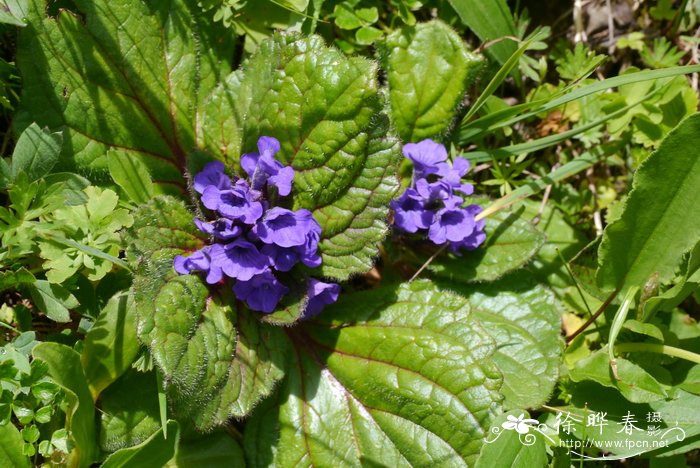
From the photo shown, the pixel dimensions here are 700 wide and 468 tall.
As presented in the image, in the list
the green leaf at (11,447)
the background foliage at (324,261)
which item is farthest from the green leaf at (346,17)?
the green leaf at (11,447)

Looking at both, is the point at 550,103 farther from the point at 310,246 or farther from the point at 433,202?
the point at 310,246

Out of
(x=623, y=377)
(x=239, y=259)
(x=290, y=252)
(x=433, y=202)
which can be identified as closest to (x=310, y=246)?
(x=290, y=252)

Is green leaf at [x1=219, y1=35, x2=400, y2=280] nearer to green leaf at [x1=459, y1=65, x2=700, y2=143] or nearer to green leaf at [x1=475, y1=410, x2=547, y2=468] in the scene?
green leaf at [x1=475, y1=410, x2=547, y2=468]

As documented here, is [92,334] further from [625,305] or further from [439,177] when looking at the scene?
[625,305]

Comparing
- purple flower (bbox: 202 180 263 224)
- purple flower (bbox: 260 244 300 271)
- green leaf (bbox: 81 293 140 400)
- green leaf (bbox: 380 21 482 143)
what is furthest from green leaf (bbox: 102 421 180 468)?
green leaf (bbox: 380 21 482 143)

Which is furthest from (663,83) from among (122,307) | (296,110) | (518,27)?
(122,307)

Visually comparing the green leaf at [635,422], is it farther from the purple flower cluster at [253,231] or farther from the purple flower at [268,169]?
the purple flower at [268,169]

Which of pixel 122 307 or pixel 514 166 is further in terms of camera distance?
pixel 514 166
